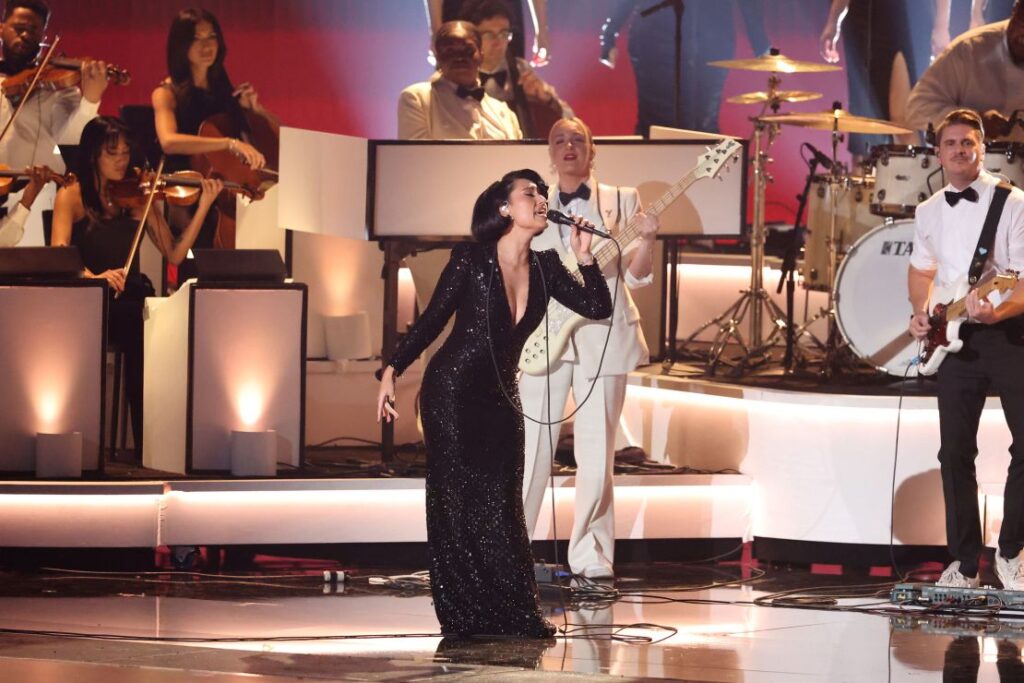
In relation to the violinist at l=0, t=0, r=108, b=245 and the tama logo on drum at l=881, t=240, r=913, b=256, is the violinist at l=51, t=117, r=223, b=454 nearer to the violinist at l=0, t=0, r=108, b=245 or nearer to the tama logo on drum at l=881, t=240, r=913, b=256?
the violinist at l=0, t=0, r=108, b=245

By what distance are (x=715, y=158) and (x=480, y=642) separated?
2464 millimetres

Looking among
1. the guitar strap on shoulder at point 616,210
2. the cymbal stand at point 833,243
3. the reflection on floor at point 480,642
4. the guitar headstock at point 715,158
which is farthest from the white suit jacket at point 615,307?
the cymbal stand at point 833,243

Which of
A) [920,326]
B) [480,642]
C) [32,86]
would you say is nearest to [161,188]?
[32,86]

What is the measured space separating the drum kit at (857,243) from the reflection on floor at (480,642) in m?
1.35

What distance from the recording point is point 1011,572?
263 inches

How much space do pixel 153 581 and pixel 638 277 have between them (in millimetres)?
2399

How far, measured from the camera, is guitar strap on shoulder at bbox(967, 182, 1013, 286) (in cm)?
661

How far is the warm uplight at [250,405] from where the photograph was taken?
750 centimetres

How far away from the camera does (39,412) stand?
7.26m

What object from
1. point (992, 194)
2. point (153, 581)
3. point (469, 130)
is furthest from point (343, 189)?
point (992, 194)

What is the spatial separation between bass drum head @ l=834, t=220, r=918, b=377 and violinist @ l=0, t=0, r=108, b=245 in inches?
152

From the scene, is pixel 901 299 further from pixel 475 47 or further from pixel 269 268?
pixel 269 268

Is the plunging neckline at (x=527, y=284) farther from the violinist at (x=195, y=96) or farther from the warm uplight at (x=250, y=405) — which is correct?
the violinist at (x=195, y=96)

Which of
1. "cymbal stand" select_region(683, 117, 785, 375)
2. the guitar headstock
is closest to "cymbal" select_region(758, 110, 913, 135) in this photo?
"cymbal stand" select_region(683, 117, 785, 375)
